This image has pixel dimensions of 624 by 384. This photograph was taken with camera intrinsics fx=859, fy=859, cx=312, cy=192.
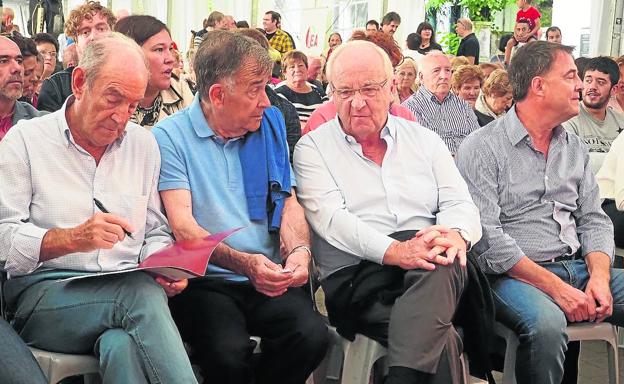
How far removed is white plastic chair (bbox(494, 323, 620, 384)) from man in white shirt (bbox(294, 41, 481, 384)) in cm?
40

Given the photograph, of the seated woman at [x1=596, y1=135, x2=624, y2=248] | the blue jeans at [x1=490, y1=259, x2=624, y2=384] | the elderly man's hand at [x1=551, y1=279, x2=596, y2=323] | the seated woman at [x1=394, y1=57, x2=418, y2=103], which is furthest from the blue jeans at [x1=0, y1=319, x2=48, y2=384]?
the seated woman at [x1=394, y1=57, x2=418, y2=103]

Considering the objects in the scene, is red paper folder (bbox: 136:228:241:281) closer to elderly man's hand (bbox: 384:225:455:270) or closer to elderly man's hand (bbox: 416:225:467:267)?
elderly man's hand (bbox: 384:225:455:270)

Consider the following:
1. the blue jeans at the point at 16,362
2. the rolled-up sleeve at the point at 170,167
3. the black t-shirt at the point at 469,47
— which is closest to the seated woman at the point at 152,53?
the rolled-up sleeve at the point at 170,167

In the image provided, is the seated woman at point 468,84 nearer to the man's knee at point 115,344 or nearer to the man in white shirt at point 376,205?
the man in white shirt at point 376,205

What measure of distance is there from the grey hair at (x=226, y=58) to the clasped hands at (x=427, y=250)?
0.80m

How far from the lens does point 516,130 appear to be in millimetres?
3484

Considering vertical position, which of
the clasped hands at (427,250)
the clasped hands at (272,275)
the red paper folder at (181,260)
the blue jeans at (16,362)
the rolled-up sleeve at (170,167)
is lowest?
the blue jeans at (16,362)

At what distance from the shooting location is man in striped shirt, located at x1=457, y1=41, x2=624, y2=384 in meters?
3.27

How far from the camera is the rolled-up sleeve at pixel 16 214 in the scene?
2.48m

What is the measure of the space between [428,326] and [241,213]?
2.58 feet

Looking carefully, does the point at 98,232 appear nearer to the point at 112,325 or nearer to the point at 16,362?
the point at 112,325

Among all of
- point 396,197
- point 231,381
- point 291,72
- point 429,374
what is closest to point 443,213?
point 396,197

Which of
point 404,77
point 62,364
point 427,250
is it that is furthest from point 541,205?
point 404,77

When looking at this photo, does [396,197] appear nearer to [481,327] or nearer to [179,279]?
[481,327]
